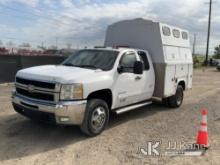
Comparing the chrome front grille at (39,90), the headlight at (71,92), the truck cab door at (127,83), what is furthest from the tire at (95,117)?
the chrome front grille at (39,90)

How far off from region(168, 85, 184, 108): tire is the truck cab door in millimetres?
2152

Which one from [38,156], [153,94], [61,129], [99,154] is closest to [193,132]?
[153,94]

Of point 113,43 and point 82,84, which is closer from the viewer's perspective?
point 82,84

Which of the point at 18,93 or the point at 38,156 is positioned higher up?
the point at 18,93

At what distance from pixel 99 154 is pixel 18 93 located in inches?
94.3

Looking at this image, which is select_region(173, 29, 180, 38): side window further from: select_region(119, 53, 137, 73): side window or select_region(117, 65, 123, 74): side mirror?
select_region(117, 65, 123, 74): side mirror

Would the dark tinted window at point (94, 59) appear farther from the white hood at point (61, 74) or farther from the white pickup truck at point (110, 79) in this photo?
the white hood at point (61, 74)

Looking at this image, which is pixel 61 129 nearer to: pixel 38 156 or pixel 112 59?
pixel 38 156

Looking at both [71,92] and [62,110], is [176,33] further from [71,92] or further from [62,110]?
[62,110]

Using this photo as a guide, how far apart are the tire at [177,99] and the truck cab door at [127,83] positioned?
215cm

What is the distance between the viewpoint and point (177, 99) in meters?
9.57

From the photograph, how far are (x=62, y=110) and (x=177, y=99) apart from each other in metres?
5.21

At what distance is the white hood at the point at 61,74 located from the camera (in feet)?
18.1

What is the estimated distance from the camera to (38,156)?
4984mm
